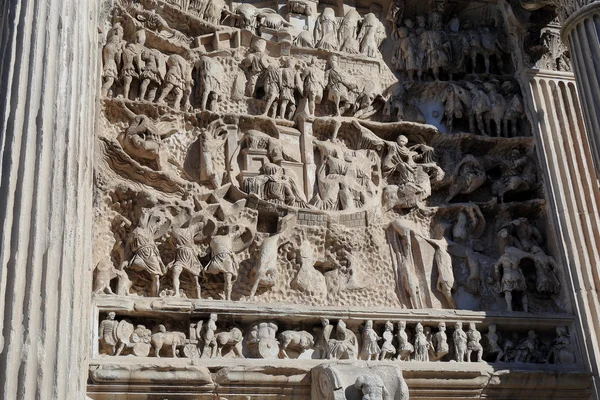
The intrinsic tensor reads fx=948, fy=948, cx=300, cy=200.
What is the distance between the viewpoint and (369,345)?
318 inches

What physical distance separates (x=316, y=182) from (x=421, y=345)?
1925 mm

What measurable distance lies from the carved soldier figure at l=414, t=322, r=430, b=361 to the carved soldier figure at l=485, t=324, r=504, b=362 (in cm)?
58

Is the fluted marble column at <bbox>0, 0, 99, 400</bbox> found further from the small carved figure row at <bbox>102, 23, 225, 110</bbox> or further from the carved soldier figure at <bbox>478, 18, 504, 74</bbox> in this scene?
the carved soldier figure at <bbox>478, 18, 504, 74</bbox>

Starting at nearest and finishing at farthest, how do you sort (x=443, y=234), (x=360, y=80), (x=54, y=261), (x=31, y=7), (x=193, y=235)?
1. (x=54, y=261)
2. (x=31, y=7)
3. (x=193, y=235)
4. (x=443, y=234)
5. (x=360, y=80)

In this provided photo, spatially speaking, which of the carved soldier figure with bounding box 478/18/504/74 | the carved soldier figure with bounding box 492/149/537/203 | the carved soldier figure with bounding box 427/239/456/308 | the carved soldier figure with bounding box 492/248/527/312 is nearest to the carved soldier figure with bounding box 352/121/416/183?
the carved soldier figure with bounding box 427/239/456/308

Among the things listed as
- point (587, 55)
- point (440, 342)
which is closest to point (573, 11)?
point (587, 55)

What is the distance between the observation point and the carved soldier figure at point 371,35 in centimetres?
1012

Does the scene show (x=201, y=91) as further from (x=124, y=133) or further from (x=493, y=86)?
(x=493, y=86)

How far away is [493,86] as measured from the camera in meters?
10.0

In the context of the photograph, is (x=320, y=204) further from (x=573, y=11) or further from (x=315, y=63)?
(x=573, y=11)

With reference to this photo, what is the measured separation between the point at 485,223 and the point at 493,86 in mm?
1605

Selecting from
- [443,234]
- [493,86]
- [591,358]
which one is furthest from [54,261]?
[493,86]

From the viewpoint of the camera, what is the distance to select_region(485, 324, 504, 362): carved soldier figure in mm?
8391

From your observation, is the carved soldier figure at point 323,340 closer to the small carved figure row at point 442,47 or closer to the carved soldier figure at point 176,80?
the carved soldier figure at point 176,80
